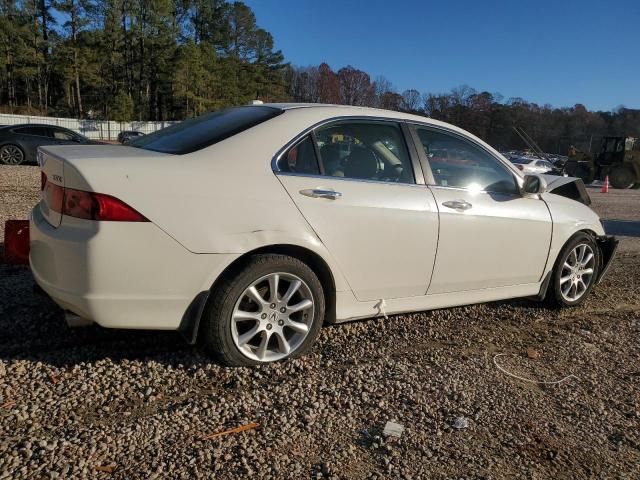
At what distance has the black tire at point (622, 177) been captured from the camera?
24141 mm

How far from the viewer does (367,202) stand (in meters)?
3.40

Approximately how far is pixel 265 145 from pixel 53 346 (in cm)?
181

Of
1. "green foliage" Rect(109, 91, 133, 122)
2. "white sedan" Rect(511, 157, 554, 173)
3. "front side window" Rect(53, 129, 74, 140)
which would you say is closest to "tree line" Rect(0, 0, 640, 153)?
"green foliage" Rect(109, 91, 133, 122)

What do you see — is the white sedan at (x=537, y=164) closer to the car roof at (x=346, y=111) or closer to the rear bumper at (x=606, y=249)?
the rear bumper at (x=606, y=249)

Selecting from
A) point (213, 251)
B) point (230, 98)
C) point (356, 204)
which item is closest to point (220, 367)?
point (213, 251)

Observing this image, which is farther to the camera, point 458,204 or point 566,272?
point 566,272

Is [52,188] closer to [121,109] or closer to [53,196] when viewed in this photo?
[53,196]

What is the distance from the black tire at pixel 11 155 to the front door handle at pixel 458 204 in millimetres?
16218

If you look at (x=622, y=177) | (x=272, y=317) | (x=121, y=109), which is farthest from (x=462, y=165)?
(x=121, y=109)

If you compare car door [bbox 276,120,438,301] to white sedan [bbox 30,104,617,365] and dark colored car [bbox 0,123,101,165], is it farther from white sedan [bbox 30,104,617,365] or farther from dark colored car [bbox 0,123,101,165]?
dark colored car [bbox 0,123,101,165]

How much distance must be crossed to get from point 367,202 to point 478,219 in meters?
0.97

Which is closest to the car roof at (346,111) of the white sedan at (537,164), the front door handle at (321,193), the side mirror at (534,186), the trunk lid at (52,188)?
the front door handle at (321,193)

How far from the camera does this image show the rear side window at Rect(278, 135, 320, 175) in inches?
127

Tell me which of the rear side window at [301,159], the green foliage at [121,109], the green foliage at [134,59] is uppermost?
the green foliage at [134,59]
